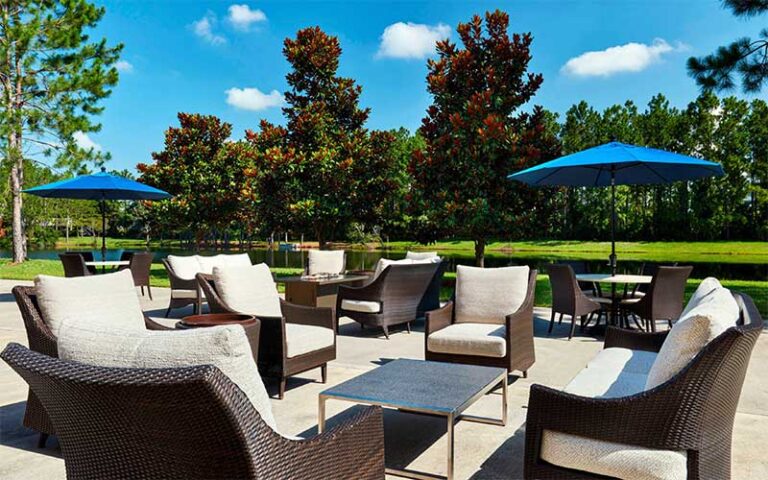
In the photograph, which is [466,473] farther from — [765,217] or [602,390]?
[765,217]

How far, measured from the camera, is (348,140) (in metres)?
13.2

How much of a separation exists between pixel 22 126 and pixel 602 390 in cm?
1723

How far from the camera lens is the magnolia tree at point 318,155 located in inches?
507

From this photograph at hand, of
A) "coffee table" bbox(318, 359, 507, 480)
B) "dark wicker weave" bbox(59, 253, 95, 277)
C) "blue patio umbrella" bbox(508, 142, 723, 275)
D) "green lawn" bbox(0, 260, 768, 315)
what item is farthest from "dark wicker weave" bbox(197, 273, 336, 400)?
"dark wicker weave" bbox(59, 253, 95, 277)

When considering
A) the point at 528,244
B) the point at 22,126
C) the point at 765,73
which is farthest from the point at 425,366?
the point at 528,244

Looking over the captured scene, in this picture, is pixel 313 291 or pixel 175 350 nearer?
pixel 175 350

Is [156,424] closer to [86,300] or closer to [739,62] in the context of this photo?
[86,300]

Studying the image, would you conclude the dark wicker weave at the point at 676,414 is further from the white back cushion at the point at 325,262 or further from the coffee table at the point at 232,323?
the white back cushion at the point at 325,262

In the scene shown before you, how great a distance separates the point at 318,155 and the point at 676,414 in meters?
11.3

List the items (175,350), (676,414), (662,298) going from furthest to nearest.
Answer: (662,298) → (676,414) → (175,350)

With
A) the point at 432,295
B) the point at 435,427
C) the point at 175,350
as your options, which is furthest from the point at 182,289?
the point at 175,350

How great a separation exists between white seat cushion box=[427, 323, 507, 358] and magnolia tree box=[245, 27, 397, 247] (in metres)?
8.79

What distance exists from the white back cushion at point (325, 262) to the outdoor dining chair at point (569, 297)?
3432 millimetres

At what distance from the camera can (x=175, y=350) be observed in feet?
4.53
